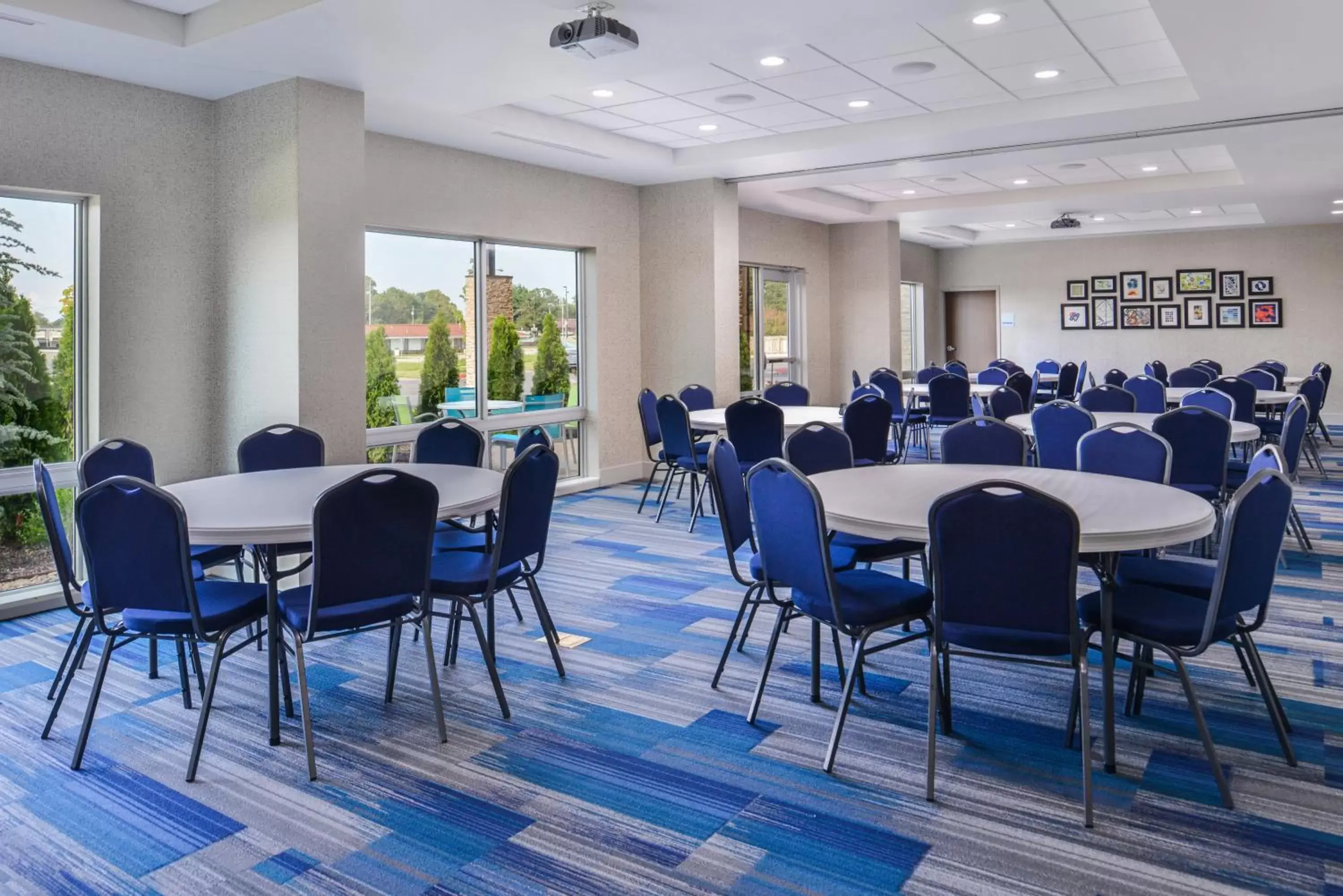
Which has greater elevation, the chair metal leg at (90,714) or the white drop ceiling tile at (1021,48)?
the white drop ceiling tile at (1021,48)

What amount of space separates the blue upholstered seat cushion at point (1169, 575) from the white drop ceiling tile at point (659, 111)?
15.6 feet

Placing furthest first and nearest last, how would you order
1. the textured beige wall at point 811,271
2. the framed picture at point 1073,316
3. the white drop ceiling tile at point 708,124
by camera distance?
the framed picture at point 1073,316, the textured beige wall at point 811,271, the white drop ceiling tile at point 708,124

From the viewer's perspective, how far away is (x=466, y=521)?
6.77 metres

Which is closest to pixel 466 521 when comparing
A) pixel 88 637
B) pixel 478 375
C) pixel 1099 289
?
pixel 478 375

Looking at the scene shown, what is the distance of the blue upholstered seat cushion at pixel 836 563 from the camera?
362 cm

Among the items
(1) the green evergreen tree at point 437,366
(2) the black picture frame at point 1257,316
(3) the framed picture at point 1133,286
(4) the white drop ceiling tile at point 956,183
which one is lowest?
(1) the green evergreen tree at point 437,366

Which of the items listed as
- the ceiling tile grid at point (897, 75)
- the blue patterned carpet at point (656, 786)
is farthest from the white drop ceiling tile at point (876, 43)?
the blue patterned carpet at point (656, 786)

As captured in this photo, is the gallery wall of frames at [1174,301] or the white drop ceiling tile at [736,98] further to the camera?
the gallery wall of frames at [1174,301]

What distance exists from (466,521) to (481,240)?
103 inches

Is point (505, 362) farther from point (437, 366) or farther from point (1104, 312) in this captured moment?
point (1104, 312)

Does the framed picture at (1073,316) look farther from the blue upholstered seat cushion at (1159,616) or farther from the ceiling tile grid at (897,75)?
the blue upholstered seat cushion at (1159,616)

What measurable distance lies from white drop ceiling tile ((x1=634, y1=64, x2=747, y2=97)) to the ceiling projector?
4.80ft

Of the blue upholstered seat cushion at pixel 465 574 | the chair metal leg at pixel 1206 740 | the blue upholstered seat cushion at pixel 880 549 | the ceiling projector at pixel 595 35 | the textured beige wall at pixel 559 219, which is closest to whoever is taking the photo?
the chair metal leg at pixel 1206 740

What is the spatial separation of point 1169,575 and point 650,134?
231 inches
